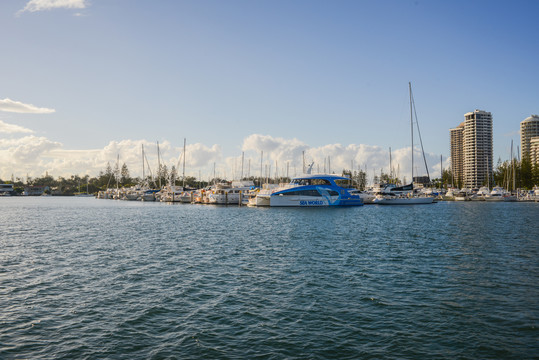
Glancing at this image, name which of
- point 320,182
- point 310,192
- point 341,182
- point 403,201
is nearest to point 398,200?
point 403,201

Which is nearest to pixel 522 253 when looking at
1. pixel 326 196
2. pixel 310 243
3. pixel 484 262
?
pixel 484 262

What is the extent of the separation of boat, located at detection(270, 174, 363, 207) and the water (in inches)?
2143

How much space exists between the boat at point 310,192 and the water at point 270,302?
179 ft

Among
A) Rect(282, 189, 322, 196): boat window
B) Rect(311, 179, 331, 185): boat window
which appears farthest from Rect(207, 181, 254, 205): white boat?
Rect(311, 179, 331, 185): boat window

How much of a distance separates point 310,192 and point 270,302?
2750 inches

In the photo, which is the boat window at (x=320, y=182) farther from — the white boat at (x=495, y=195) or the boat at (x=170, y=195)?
the white boat at (x=495, y=195)

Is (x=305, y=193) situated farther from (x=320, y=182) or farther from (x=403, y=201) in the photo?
(x=403, y=201)

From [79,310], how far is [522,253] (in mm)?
28684

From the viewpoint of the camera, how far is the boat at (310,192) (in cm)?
8431

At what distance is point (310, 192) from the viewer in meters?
84.6

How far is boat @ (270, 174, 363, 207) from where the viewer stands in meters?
84.3

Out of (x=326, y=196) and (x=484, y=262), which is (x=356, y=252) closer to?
(x=484, y=262)

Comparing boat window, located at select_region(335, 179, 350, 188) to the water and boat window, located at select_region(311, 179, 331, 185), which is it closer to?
boat window, located at select_region(311, 179, 331, 185)

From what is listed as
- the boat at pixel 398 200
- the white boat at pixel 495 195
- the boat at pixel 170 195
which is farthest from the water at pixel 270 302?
the white boat at pixel 495 195
